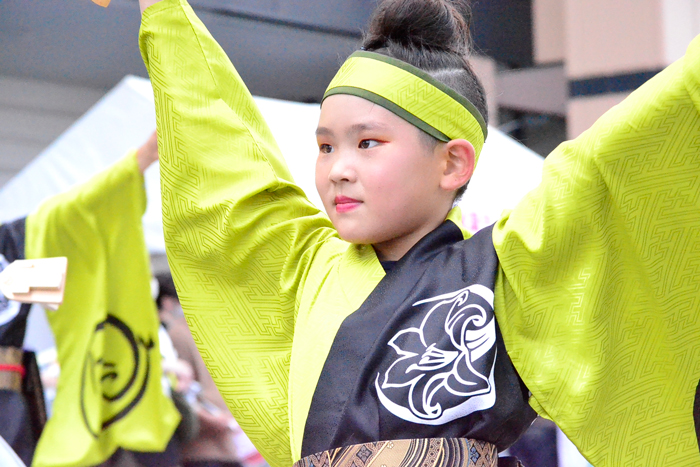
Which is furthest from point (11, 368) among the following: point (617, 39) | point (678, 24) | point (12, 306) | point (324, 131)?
point (678, 24)

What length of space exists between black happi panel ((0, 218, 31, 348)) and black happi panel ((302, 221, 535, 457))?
4.85 feet

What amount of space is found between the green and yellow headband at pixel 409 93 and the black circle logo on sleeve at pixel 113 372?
1463 mm

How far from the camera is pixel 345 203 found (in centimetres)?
107

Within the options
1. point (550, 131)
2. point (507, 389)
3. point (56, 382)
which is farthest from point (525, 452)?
point (550, 131)

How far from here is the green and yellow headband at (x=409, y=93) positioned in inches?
42.3

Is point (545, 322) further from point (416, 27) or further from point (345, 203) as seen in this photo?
point (416, 27)

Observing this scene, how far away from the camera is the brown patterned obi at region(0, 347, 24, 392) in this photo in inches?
86.7

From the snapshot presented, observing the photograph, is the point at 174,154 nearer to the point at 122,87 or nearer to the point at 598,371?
the point at 598,371

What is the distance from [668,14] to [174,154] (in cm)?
484

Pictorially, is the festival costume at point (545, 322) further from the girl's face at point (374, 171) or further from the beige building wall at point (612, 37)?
the beige building wall at point (612, 37)

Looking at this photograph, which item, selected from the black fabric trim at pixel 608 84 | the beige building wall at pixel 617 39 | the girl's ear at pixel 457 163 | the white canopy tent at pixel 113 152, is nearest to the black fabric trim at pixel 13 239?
the white canopy tent at pixel 113 152

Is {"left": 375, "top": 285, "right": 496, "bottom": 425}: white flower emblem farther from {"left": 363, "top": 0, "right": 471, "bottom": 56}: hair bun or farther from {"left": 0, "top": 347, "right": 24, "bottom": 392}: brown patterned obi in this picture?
{"left": 0, "top": 347, "right": 24, "bottom": 392}: brown patterned obi

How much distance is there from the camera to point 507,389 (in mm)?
1011

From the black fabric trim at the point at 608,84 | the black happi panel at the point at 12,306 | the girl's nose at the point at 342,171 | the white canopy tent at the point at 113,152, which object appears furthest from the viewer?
the black fabric trim at the point at 608,84
